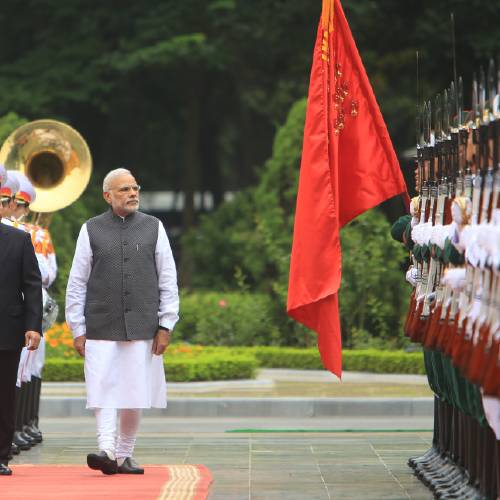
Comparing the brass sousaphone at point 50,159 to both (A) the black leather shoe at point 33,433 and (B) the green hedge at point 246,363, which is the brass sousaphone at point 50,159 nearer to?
(A) the black leather shoe at point 33,433

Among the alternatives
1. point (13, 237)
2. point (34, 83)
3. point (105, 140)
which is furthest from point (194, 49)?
point (13, 237)

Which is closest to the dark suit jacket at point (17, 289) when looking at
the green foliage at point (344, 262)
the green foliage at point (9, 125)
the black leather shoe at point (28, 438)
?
the black leather shoe at point (28, 438)

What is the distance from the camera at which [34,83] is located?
34875mm

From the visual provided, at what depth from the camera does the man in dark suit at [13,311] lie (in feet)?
35.0

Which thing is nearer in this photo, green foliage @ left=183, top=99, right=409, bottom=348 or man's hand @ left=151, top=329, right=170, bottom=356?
man's hand @ left=151, top=329, right=170, bottom=356

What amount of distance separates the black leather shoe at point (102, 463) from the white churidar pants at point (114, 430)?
0.05 metres

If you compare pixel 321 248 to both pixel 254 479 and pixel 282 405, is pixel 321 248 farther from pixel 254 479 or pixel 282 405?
pixel 282 405

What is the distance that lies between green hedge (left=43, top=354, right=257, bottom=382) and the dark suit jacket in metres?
6.75

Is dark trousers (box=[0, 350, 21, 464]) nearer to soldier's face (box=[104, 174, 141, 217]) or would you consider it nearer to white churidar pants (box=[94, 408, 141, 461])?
white churidar pants (box=[94, 408, 141, 461])

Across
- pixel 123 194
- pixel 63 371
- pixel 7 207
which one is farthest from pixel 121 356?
pixel 63 371

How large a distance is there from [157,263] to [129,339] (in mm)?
597

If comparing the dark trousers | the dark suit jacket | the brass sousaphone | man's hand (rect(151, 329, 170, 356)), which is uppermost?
the brass sousaphone

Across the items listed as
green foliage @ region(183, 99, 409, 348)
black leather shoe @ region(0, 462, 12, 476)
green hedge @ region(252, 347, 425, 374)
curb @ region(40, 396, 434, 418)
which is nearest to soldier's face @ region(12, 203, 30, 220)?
black leather shoe @ region(0, 462, 12, 476)

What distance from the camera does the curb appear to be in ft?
52.1
